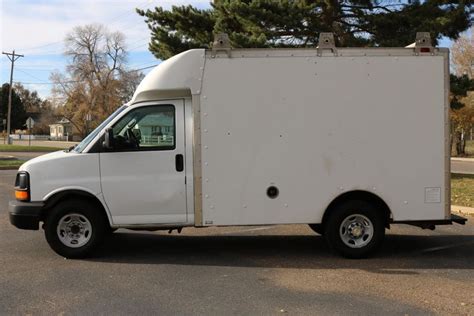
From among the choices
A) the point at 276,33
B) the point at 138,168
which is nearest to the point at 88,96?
the point at 276,33

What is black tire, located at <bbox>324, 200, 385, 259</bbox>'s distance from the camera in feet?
22.8

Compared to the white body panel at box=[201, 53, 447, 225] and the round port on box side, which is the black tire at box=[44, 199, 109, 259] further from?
the round port on box side

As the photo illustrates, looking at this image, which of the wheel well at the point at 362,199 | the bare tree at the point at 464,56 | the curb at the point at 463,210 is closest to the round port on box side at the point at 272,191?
the wheel well at the point at 362,199

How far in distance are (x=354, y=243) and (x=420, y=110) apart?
1.94 m

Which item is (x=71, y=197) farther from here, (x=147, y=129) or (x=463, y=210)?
(x=463, y=210)

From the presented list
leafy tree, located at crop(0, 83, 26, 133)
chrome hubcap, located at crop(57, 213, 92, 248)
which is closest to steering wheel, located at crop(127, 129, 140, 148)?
chrome hubcap, located at crop(57, 213, 92, 248)

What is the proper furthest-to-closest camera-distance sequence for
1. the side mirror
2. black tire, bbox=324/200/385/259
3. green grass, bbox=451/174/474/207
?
1. green grass, bbox=451/174/474/207
2. black tire, bbox=324/200/385/259
3. the side mirror

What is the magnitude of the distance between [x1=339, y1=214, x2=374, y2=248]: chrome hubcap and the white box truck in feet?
0.34

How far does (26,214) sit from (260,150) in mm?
3086

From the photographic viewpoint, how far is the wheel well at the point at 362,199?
22.9 feet

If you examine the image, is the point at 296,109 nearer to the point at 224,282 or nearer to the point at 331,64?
the point at 331,64

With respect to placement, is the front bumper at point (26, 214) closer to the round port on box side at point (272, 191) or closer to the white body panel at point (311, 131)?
the white body panel at point (311, 131)

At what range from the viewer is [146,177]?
685 centimetres

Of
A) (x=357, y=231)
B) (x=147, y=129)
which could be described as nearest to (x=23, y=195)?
(x=147, y=129)
